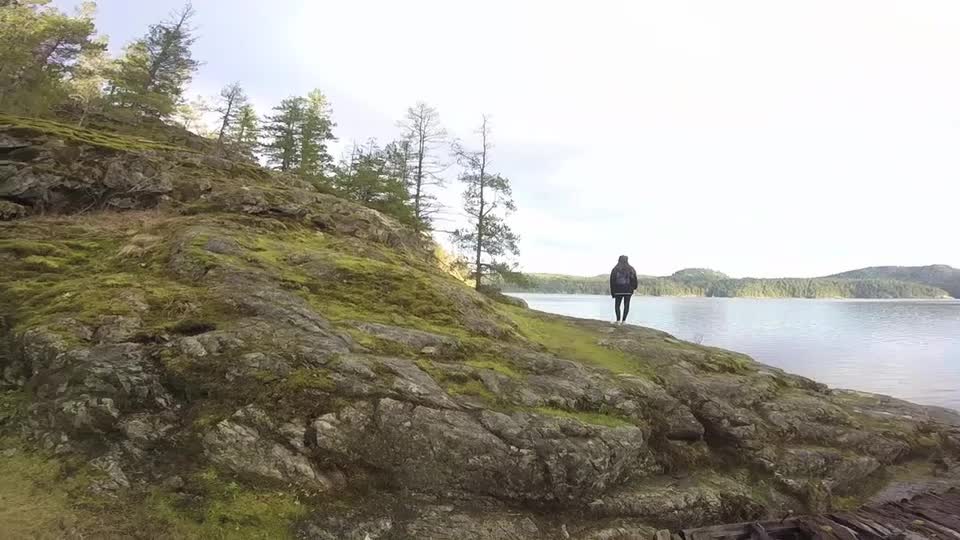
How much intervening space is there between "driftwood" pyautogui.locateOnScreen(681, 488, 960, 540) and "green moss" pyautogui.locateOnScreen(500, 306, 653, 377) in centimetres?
473

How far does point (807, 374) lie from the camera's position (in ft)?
96.4

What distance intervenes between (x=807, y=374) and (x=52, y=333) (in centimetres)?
3652

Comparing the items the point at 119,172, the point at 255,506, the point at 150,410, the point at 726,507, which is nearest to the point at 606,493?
the point at 726,507

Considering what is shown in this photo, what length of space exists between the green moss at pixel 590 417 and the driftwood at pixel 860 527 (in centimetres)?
242

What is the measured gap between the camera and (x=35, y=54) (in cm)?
2845

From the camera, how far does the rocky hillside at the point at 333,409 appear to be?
7004mm

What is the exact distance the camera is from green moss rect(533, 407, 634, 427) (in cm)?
988

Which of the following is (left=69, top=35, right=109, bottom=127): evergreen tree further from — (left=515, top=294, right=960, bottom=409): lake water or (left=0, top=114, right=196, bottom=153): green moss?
(left=515, top=294, right=960, bottom=409): lake water

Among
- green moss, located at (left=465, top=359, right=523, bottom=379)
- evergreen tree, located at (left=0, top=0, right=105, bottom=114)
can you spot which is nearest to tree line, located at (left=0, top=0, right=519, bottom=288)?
evergreen tree, located at (left=0, top=0, right=105, bottom=114)

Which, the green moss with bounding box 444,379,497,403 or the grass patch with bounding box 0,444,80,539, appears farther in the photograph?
the green moss with bounding box 444,379,497,403

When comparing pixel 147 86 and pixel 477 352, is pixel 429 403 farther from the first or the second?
pixel 147 86

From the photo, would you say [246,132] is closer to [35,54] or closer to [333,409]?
[35,54]

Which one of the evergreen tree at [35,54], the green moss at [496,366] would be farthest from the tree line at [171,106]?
the green moss at [496,366]

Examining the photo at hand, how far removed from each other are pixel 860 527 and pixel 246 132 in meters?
52.0
